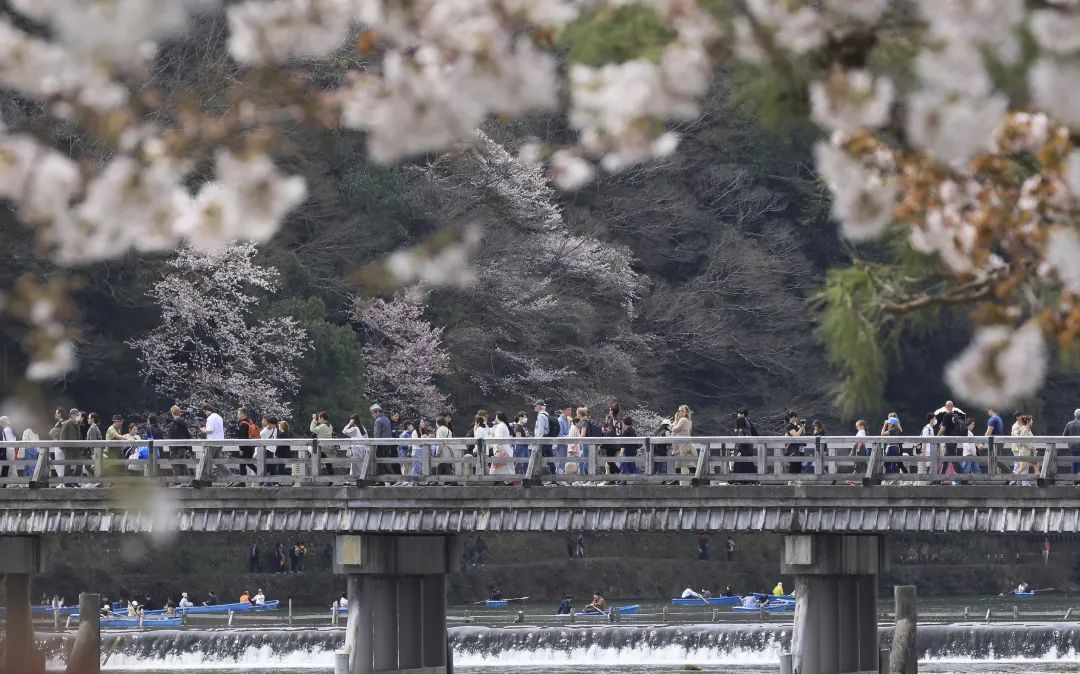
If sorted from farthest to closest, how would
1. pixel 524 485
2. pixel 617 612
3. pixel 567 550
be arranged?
1. pixel 567 550
2. pixel 617 612
3. pixel 524 485

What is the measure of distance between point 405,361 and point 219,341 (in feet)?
18.2

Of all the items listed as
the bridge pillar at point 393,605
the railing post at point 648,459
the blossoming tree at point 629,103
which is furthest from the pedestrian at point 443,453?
the blossoming tree at point 629,103

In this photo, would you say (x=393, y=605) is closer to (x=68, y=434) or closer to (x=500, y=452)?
(x=500, y=452)

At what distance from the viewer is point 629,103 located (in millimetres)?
7109

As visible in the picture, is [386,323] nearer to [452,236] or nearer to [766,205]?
[766,205]

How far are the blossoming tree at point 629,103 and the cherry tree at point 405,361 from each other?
5037 cm

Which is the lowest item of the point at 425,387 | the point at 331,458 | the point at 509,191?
the point at 331,458

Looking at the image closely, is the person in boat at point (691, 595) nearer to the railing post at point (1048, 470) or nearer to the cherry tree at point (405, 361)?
the cherry tree at point (405, 361)

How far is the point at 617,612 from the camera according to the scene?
47.9 metres

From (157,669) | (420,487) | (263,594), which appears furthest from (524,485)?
(263,594)

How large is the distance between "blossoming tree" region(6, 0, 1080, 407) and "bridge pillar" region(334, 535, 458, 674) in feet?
71.0

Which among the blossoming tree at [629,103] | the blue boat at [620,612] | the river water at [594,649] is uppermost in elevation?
the blue boat at [620,612]

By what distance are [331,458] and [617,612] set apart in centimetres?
1959

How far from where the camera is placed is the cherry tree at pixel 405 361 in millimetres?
58625
